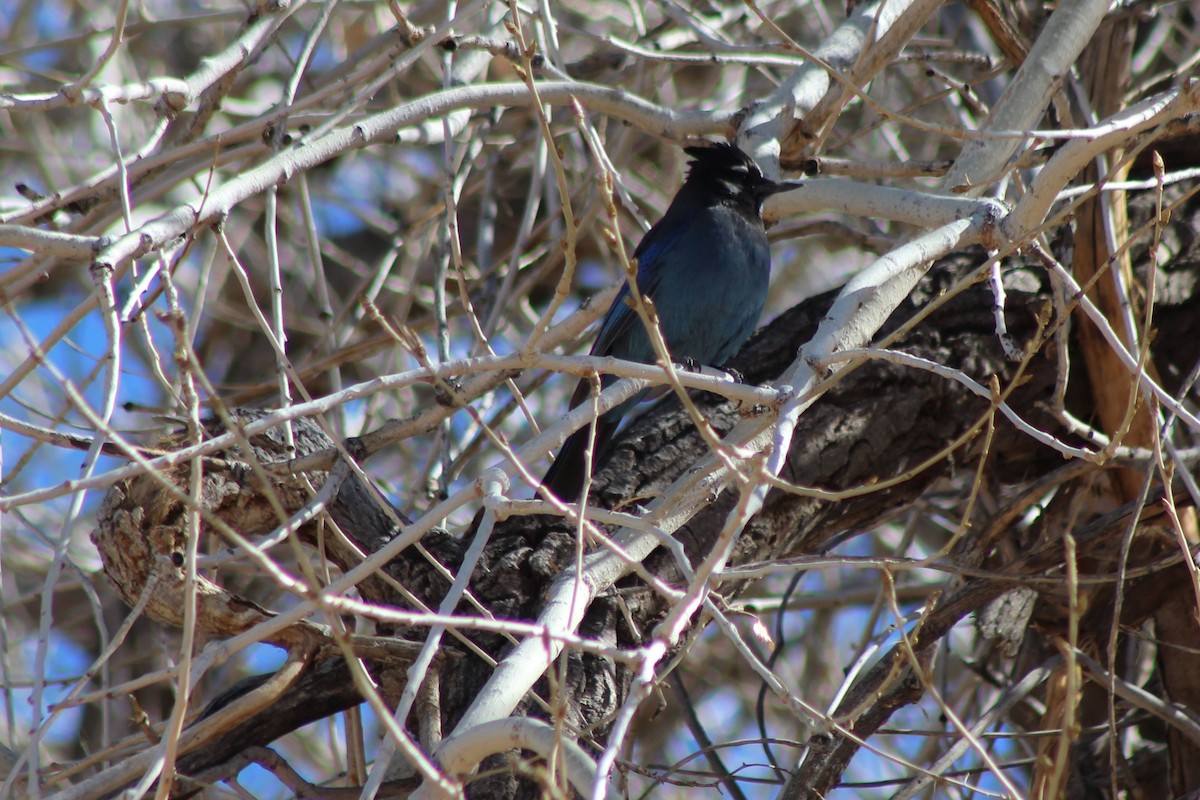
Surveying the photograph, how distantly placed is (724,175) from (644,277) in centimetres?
51

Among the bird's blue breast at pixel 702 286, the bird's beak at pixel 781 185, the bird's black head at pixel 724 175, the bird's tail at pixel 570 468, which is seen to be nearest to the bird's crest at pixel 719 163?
the bird's black head at pixel 724 175

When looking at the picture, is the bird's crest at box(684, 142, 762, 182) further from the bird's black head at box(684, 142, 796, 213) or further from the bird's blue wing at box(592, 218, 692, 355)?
the bird's blue wing at box(592, 218, 692, 355)

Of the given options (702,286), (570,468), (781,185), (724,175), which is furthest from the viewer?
(724,175)

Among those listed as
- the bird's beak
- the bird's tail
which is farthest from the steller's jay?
the bird's beak

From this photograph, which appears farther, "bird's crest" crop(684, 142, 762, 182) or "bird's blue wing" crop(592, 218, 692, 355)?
"bird's blue wing" crop(592, 218, 692, 355)

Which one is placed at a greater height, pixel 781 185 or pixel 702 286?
pixel 702 286

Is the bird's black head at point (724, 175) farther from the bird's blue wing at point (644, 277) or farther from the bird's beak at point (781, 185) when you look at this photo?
the bird's beak at point (781, 185)

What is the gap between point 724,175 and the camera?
5.09 metres

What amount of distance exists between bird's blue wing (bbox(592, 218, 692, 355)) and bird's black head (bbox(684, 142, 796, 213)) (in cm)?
21

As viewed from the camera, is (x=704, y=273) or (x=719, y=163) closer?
(x=704, y=273)

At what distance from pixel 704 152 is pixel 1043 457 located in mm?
1785

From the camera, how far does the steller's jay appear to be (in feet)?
15.9

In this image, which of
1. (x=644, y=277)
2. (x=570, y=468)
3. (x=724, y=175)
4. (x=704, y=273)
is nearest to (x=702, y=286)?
(x=704, y=273)

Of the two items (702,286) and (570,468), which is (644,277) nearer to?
(702,286)
